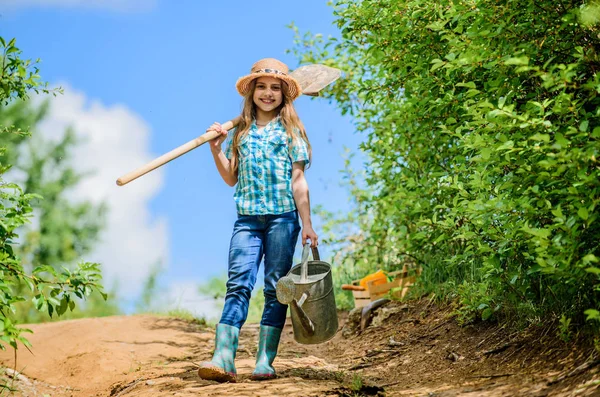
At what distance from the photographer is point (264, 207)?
4504 mm

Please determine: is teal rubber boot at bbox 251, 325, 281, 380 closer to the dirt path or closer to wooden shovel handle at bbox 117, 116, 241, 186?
the dirt path

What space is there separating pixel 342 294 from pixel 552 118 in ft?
14.5

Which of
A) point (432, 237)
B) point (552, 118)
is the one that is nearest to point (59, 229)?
point (432, 237)

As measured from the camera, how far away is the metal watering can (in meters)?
4.25

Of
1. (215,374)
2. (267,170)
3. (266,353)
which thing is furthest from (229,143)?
(215,374)

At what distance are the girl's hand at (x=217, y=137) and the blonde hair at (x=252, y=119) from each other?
3.3 inches

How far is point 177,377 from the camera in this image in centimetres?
476

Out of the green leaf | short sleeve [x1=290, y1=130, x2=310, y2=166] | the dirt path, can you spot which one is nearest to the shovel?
short sleeve [x1=290, y1=130, x2=310, y2=166]

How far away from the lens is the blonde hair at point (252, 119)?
15.3 feet

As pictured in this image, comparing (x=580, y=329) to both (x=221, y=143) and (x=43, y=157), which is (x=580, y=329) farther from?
(x=43, y=157)

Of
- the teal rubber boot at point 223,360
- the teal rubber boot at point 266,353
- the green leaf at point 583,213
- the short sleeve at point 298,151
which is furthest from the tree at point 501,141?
the teal rubber boot at point 223,360

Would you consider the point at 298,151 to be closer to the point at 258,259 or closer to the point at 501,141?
the point at 258,259

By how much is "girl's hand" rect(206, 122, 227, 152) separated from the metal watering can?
89cm

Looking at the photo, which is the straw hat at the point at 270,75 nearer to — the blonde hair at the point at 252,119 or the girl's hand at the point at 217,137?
the blonde hair at the point at 252,119
